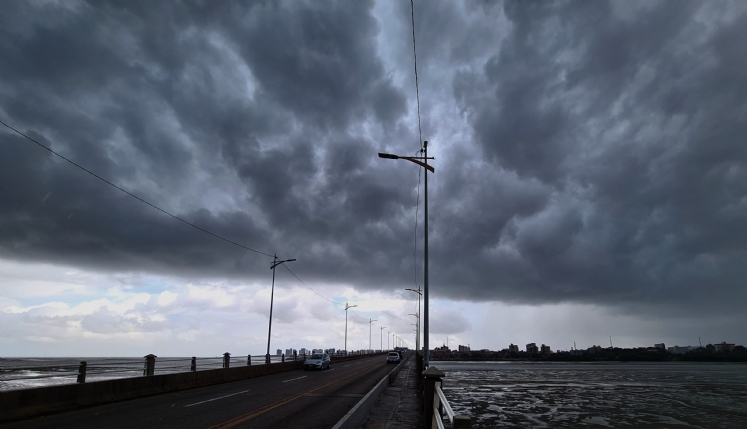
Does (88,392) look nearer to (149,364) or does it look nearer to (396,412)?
(149,364)

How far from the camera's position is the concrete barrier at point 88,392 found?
41.5ft

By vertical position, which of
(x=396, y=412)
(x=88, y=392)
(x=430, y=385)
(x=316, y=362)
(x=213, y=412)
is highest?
(x=430, y=385)

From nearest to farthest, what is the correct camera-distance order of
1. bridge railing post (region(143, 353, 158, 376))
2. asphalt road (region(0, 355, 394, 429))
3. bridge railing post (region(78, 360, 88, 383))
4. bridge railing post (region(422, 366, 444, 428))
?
bridge railing post (region(422, 366, 444, 428))
asphalt road (region(0, 355, 394, 429))
bridge railing post (region(78, 360, 88, 383))
bridge railing post (region(143, 353, 158, 376))

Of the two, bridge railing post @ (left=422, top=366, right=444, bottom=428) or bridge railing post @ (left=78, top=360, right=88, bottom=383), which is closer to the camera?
bridge railing post @ (left=422, top=366, right=444, bottom=428)

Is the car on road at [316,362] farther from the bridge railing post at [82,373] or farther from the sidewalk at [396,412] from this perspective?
the bridge railing post at [82,373]

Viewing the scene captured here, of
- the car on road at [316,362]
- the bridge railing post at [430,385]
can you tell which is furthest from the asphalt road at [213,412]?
the car on road at [316,362]

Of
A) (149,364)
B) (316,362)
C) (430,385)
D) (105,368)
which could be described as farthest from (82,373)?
(316,362)

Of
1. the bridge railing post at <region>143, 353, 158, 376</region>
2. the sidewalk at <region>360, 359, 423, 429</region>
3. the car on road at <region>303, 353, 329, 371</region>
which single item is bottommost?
the car on road at <region>303, 353, 329, 371</region>

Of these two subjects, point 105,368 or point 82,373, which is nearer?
point 82,373

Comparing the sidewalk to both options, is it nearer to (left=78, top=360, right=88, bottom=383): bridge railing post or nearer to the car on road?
(left=78, top=360, right=88, bottom=383): bridge railing post

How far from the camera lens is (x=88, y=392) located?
1542 centimetres

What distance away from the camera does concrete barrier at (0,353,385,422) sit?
12.7 meters

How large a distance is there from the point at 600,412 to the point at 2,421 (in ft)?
86.0

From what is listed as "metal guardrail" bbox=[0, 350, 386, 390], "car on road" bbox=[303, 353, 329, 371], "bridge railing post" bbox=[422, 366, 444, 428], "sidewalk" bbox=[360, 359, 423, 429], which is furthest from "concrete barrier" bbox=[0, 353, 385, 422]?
"car on road" bbox=[303, 353, 329, 371]
